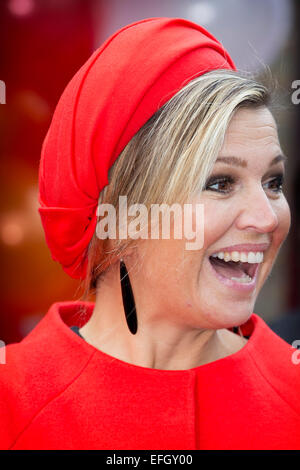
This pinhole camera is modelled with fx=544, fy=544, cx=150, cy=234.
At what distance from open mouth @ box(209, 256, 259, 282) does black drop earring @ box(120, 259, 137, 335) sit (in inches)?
9.5

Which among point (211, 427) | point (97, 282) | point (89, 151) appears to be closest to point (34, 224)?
point (97, 282)

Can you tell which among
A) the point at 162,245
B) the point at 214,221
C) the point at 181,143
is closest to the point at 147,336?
the point at 162,245

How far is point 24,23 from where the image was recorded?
2.78 m

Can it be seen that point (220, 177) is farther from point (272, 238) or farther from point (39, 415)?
point (39, 415)

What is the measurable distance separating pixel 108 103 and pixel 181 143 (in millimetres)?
208

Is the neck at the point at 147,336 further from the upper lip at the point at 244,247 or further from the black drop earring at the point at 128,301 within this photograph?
the upper lip at the point at 244,247

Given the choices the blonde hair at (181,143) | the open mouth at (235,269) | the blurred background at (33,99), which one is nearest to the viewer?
the blonde hair at (181,143)

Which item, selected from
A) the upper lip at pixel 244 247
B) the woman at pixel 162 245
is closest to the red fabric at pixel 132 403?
the woman at pixel 162 245

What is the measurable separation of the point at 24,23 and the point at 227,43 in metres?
1.04

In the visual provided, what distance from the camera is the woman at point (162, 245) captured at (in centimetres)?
133

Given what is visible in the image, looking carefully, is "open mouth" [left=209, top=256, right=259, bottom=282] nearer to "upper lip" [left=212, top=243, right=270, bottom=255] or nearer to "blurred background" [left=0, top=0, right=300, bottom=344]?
"upper lip" [left=212, top=243, right=270, bottom=255]

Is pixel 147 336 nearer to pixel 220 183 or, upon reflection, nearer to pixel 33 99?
pixel 220 183
